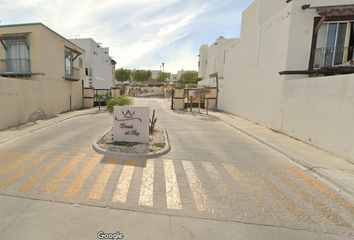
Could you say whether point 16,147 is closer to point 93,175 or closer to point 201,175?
point 93,175

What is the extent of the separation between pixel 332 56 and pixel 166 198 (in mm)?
10944

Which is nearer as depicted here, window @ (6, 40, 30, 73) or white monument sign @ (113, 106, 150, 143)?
white monument sign @ (113, 106, 150, 143)

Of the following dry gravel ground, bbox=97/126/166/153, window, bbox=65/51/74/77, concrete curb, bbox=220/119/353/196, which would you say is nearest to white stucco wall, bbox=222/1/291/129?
concrete curb, bbox=220/119/353/196

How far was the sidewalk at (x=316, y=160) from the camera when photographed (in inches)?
177

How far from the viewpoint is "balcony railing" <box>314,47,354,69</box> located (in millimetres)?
Answer: 8961

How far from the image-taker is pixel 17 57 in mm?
12789

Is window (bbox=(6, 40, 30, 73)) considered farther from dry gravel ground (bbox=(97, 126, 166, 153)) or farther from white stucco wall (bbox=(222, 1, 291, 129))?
white stucco wall (bbox=(222, 1, 291, 129))

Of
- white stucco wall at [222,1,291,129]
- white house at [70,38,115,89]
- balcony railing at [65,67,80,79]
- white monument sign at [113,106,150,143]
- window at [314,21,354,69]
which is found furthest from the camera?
white house at [70,38,115,89]

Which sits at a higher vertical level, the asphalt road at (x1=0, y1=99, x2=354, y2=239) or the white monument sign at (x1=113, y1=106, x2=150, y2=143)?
the white monument sign at (x1=113, y1=106, x2=150, y2=143)

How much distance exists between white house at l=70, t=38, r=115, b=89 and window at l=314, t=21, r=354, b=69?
2610 cm

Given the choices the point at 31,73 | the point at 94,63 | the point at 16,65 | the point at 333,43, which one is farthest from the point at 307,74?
the point at 94,63

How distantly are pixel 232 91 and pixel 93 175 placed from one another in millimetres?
14166

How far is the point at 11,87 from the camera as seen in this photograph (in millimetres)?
9648

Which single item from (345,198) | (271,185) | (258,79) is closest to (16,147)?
(271,185)
